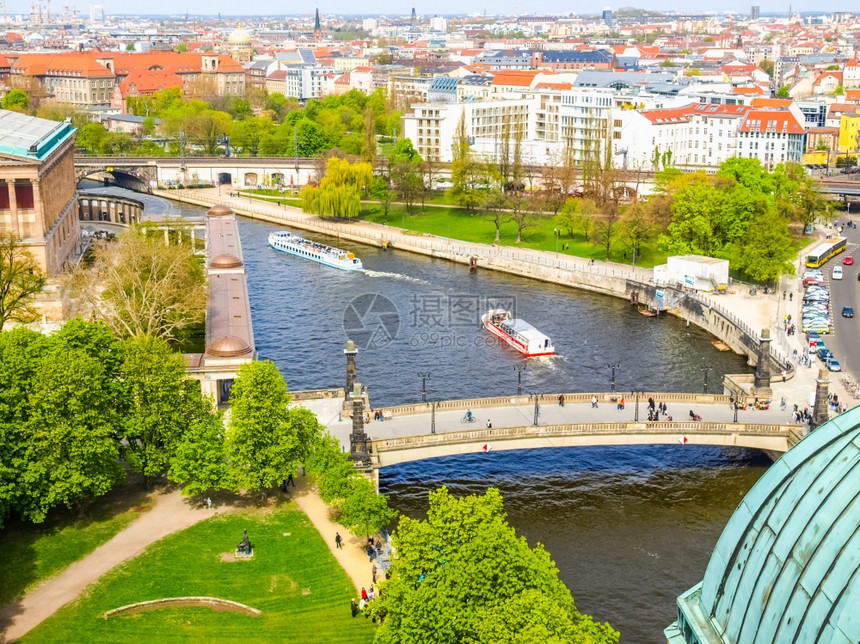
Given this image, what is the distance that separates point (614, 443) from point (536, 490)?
433 cm

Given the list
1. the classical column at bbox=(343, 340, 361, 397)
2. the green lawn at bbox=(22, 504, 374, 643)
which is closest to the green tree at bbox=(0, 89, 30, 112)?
the classical column at bbox=(343, 340, 361, 397)

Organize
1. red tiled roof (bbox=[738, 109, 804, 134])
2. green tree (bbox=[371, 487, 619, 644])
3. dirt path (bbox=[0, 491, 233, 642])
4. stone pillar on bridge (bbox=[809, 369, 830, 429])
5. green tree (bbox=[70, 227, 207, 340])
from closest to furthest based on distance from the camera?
green tree (bbox=[371, 487, 619, 644])
dirt path (bbox=[0, 491, 233, 642])
stone pillar on bridge (bbox=[809, 369, 830, 429])
green tree (bbox=[70, 227, 207, 340])
red tiled roof (bbox=[738, 109, 804, 134])

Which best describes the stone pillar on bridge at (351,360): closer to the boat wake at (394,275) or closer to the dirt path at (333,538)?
the dirt path at (333,538)

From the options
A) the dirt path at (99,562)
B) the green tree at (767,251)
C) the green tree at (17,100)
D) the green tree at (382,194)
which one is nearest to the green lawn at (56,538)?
the dirt path at (99,562)

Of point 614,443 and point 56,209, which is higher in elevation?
point 56,209

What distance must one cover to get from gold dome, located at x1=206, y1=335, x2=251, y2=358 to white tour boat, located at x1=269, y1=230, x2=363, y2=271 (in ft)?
145

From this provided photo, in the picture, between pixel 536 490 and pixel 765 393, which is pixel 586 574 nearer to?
pixel 536 490

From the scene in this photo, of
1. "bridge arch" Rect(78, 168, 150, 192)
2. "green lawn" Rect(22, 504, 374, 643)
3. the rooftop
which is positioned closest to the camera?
"green lawn" Rect(22, 504, 374, 643)

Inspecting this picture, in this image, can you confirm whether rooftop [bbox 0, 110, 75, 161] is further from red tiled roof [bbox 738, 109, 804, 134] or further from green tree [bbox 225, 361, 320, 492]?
red tiled roof [bbox 738, 109, 804, 134]

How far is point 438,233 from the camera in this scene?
384 feet

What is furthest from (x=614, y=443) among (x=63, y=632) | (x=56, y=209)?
(x=56, y=209)

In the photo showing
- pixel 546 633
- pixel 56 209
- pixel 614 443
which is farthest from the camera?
pixel 56 209

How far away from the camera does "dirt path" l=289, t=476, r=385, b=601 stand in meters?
43.0

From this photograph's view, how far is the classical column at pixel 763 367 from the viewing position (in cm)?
5991
